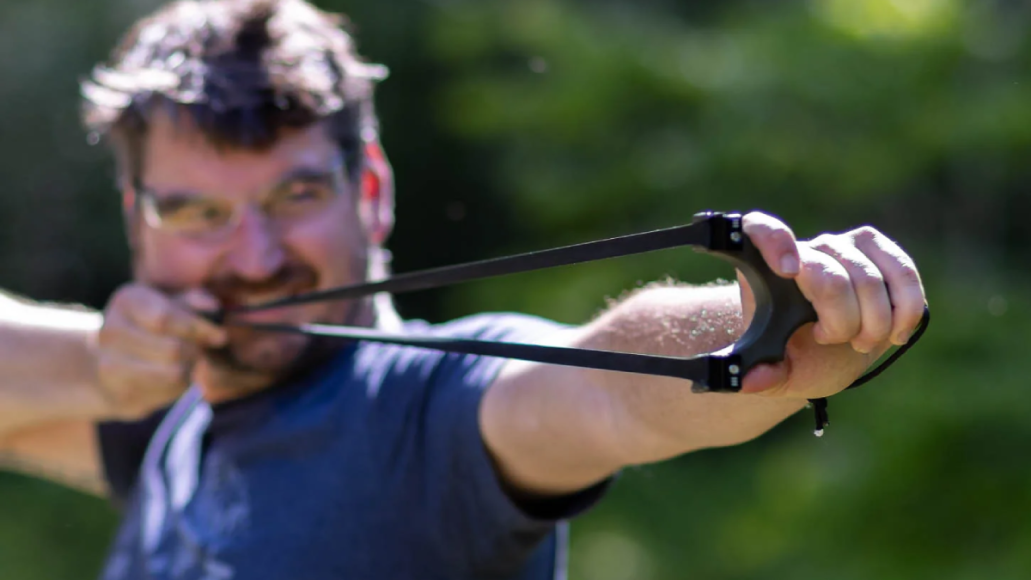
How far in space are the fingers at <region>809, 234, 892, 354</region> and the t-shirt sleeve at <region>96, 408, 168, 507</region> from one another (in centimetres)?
131

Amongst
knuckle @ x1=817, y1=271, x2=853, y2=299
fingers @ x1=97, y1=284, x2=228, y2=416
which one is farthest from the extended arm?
fingers @ x1=97, y1=284, x2=228, y2=416

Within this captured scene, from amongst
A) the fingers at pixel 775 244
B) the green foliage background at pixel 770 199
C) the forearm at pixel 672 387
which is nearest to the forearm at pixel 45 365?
the forearm at pixel 672 387

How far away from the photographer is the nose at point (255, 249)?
1.46 m

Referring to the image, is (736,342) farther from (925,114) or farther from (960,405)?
(925,114)

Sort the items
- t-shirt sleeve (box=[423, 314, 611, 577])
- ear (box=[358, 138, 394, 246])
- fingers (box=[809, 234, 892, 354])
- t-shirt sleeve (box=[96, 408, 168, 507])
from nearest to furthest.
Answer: fingers (box=[809, 234, 892, 354]) < t-shirt sleeve (box=[423, 314, 611, 577]) < ear (box=[358, 138, 394, 246]) < t-shirt sleeve (box=[96, 408, 168, 507])

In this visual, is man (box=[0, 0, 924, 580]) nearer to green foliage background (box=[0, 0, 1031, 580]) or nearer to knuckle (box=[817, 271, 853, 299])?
knuckle (box=[817, 271, 853, 299])

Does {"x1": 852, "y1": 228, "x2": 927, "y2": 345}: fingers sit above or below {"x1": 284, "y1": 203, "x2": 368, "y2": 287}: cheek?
above

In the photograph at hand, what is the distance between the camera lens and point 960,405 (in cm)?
330

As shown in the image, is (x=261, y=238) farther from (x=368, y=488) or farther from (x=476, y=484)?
(x=476, y=484)

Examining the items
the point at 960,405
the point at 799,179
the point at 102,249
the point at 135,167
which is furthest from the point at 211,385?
the point at 102,249

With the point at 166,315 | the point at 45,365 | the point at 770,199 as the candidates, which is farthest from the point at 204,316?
the point at 770,199

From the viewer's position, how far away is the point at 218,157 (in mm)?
1490

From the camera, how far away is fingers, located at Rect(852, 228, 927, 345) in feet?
2.39

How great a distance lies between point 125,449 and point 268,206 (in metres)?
0.57
